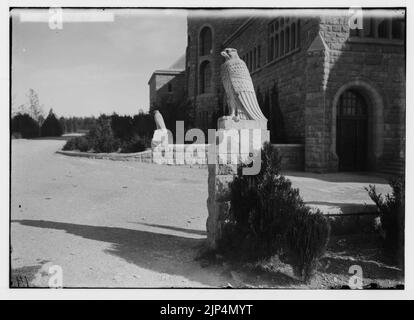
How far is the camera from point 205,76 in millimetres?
28375

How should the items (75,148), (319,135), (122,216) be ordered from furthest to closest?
1. (75,148)
2. (319,135)
3. (122,216)

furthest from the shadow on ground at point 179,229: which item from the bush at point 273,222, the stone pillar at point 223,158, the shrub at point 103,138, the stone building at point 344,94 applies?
the shrub at point 103,138

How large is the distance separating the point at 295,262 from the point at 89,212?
15.4 feet

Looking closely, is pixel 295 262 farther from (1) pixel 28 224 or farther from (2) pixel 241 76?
(1) pixel 28 224

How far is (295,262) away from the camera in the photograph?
3930 mm

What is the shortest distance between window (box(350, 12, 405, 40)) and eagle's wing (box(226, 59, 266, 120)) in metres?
9.16

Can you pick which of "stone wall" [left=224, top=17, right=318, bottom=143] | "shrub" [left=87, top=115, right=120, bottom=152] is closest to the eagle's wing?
"stone wall" [left=224, top=17, right=318, bottom=143]

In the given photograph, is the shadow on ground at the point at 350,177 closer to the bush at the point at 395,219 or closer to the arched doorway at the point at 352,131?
the arched doorway at the point at 352,131

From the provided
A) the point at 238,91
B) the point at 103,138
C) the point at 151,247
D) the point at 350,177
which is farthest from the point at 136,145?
the point at 238,91

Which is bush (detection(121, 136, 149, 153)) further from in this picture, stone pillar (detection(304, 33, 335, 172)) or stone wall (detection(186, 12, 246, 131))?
stone pillar (detection(304, 33, 335, 172))

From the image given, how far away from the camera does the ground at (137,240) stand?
394 cm

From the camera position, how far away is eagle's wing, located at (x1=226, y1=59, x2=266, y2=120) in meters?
4.82

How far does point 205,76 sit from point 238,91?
79.8 ft
